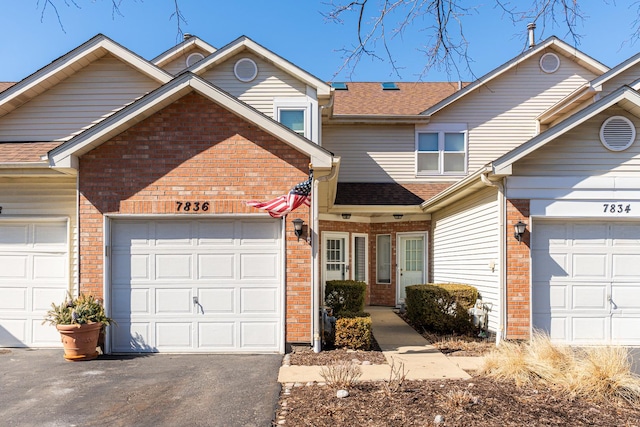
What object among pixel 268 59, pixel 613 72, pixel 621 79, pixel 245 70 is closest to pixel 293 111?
pixel 268 59

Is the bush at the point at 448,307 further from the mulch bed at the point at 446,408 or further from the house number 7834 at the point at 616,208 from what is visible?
the mulch bed at the point at 446,408

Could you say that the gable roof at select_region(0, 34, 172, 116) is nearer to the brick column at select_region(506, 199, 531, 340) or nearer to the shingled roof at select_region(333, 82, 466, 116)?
the shingled roof at select_region(333, 82, 466, 116)

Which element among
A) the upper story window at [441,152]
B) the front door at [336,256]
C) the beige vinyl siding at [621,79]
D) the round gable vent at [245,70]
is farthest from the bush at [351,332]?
the beige vinyl siding at [621,79]

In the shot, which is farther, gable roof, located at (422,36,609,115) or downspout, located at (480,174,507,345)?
gable roof, located at (422,36,609,115)

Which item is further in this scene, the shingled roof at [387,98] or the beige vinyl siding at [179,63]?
the shingled roof at [387,98]

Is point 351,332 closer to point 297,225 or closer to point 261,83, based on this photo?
point 297,225

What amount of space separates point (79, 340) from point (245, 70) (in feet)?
26.6

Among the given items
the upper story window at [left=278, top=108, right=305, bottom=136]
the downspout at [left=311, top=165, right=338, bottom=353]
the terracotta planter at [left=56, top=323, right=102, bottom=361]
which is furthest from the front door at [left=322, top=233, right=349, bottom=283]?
the terracotta planter at [left=56, top=323, right=102, bottom=361]

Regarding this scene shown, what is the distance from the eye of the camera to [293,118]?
12.9 meters

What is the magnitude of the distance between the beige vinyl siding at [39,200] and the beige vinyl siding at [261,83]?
5.29m

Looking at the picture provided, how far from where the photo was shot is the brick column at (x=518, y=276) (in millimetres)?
8891

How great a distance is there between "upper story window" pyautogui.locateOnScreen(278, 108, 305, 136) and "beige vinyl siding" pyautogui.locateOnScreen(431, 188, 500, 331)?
459 cm

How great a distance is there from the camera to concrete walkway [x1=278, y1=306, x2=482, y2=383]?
7.01 metres

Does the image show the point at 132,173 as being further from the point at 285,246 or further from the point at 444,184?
the point at 444,184
